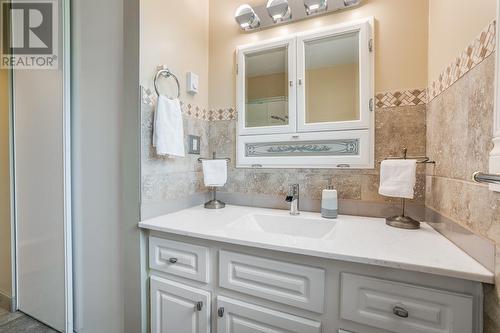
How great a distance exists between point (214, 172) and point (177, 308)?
0.70m

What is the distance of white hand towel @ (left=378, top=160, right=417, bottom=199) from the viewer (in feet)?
3.06

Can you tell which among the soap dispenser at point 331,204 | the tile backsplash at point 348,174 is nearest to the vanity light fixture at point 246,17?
the tile backsplash at point 348,174

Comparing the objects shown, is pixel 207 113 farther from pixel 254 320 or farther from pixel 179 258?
pixel 254 320

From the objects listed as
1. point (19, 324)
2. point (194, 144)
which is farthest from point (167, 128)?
point (19, 324)

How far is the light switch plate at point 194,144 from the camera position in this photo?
138cm

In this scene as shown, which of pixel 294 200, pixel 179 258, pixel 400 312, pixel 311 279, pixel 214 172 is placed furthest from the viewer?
pixel 214 172

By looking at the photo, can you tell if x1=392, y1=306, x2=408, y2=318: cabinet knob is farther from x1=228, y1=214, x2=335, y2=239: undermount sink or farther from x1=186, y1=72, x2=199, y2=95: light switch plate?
x1=186, y1=72, x2=199, y2=95: light switch plate

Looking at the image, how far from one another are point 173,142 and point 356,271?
3.17ft

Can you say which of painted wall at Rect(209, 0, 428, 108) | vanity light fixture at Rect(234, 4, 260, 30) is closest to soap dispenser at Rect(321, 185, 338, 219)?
painted wall at Rect(209, 0, 428, 108)

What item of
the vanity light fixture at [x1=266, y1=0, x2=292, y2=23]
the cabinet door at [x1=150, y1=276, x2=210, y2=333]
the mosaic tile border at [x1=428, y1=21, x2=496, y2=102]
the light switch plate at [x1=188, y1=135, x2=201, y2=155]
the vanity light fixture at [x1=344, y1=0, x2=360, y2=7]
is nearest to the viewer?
the mosaic tile border at [x1=428, y1=21, x2=496, y2=102]

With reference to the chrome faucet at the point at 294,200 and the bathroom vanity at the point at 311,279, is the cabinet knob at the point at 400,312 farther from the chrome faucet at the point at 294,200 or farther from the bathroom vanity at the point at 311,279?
the chrome faucet at the point at 294,200

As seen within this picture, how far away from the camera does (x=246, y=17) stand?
136 centimetres

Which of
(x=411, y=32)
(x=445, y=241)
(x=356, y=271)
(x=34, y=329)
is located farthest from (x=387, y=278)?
(x=34, y=329)

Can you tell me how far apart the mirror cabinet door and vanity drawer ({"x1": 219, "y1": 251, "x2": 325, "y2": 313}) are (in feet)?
2.65
